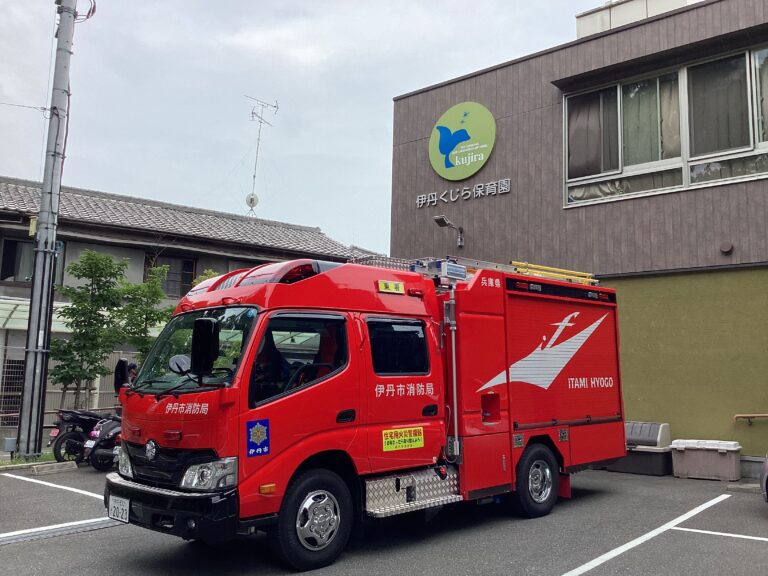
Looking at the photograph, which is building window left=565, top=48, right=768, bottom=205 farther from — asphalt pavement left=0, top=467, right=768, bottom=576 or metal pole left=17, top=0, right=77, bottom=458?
metal pole left=17, top=0, right=77, bottom=458

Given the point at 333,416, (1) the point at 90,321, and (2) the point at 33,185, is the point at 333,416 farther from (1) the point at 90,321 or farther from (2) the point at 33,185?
(2) the point at 33,185

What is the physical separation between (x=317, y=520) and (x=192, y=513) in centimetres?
115

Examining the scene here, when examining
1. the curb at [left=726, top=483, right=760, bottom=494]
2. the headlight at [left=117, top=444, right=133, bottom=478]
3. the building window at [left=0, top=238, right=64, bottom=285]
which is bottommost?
the curb at [left=726, top=483, right=760, bottom=494]

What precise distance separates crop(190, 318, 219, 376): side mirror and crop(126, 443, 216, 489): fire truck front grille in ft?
2.29

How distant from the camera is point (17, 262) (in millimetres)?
18766

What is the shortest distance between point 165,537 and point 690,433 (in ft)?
28.7

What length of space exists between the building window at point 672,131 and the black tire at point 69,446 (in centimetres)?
1026

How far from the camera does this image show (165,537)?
6.95 meters

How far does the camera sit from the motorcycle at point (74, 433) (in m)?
11.8

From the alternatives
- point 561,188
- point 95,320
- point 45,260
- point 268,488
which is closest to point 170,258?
point 95,320

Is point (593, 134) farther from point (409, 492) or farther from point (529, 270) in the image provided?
point (409, 492)

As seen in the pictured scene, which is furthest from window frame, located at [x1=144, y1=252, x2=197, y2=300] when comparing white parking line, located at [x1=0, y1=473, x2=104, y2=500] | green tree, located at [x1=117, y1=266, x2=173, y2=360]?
white parking line, located at [x1=0, y1=473, x2=104, y2=500]

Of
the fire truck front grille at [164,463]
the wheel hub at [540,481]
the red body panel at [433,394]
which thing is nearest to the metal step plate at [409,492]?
the red body panel at [433,394]

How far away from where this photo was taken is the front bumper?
522cm
